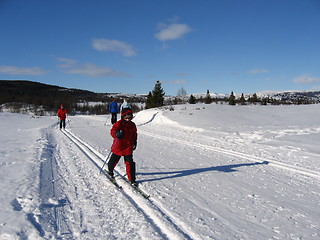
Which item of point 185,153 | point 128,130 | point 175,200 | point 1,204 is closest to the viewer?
point 1,204

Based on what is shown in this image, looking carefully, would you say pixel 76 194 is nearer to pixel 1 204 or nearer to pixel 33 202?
pixel 33 202

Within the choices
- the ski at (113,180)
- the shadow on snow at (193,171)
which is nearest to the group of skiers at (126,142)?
the ski at (113,180)

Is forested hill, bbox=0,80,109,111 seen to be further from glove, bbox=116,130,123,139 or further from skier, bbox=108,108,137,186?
glove, bbox=116,130,123,139

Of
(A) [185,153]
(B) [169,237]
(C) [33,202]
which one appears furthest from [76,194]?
(A) [185,153]

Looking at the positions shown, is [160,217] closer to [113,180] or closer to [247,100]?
[113,180]

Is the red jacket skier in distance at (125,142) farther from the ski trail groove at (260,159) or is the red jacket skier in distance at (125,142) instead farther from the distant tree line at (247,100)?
the distant tree line at (247,100)

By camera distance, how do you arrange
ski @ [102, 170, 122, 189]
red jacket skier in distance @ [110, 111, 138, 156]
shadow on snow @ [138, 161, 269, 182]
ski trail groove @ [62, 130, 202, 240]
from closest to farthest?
ski trail groove @ [62, 130, 202, 240] < ski @ [102, 170, 122, 189] < red jacket skier in distance @ [110, 111, 138, 156] < shadow on snow @ [138, 161, 269, 182]

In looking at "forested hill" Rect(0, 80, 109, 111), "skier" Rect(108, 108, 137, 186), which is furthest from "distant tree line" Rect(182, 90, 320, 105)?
"forested hill" Rect(0, 80, 109, 111)

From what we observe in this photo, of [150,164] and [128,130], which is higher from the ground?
[128,130]

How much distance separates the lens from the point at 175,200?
3939 mm

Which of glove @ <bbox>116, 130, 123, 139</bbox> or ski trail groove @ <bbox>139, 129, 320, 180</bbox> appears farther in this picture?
ski trail groove @ <bbox>139, 129, 320, 180</bbox>

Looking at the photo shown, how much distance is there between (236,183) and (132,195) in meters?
2.46

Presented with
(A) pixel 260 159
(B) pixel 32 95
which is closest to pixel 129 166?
(A) pixel 260 159

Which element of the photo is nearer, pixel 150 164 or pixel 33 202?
pixel 33 202
